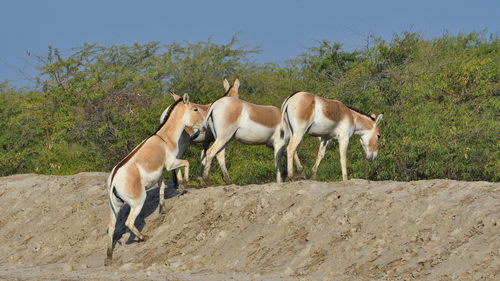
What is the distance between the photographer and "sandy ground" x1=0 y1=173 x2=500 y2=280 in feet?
18.5

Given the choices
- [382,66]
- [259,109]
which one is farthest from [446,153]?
[259,109]

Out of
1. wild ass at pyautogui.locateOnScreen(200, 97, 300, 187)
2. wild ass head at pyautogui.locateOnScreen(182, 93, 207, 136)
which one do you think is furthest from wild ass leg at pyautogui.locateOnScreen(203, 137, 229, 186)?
wild ass head at pyautogui.locateOnScreen(182, 93, 207, 136)

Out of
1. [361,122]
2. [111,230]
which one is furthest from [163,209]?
[361,122]

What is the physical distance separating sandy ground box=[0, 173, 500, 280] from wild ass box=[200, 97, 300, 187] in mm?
1041

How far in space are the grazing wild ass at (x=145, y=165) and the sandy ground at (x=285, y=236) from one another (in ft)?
2.22

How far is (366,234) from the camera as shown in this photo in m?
6.47

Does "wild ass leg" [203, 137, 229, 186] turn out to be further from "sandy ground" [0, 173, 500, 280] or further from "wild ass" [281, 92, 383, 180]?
"wild ass" [281, 92, 383, 180]

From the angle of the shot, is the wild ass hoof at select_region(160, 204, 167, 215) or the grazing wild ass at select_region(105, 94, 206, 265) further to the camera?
the wild ass hoof at select_region(160, 204, 167, 215)

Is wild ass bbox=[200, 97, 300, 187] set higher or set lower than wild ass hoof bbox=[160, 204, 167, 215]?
higher

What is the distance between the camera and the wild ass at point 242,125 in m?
10.1

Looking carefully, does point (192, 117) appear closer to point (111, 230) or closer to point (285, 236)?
point (111, 230)

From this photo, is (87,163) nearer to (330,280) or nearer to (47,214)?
(47,214)

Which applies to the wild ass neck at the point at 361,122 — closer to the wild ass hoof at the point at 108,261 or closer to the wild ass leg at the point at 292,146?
the wild ass leg at the point at 292,146

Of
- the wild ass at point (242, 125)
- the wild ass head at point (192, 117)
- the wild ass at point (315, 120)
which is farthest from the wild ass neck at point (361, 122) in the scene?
the wild ass head at point (192, 117)
